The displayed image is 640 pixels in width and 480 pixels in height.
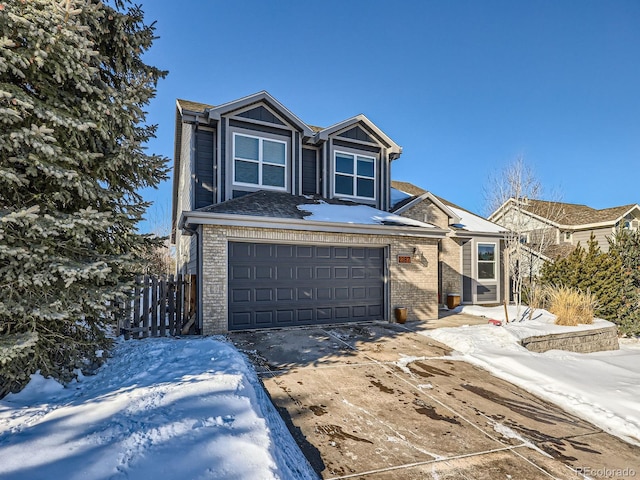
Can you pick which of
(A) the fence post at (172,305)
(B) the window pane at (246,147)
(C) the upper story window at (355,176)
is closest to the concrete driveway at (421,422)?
(A) the fence post at (172,305)

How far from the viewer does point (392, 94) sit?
16891mm

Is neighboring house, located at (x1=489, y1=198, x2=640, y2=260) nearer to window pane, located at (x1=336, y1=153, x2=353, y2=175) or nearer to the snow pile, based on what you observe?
window pane, located at (x1=336, y1=153, x2=353, y2=175)

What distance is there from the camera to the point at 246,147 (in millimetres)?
10609

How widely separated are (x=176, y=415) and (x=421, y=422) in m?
2.96

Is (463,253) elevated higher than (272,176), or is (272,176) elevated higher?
(272,176)

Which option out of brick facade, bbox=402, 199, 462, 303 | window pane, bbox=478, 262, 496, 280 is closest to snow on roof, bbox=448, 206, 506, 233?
brick facade, bbox=402, 199, 462, 303

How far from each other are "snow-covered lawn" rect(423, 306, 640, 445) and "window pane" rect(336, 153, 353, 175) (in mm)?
6575

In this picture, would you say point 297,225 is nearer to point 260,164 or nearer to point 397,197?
point 260,164

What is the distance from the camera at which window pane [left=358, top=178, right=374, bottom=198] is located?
1249cm

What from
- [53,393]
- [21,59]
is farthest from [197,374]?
[21,59]

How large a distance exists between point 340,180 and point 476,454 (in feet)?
32.4

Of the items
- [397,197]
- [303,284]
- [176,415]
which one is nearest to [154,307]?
[303,284]

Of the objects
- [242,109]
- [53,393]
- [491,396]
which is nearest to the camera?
[53,393]

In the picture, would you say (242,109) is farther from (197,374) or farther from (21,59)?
(197,374)
